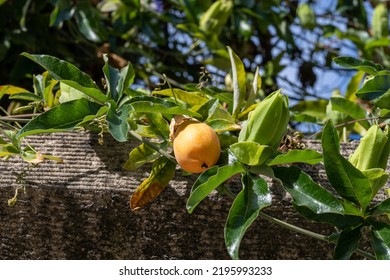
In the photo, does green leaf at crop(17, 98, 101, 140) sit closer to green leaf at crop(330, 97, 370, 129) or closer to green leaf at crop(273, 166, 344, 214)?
green leaf at crop(273, 166, 344, 214)

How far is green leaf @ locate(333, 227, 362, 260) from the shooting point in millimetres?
683

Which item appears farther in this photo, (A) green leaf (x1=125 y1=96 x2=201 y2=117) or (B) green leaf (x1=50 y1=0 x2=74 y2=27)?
(B) green leaf (x1=50 y1=0 x2=74 y2=27)

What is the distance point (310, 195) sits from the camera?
2.23 feet

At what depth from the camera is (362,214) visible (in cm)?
70

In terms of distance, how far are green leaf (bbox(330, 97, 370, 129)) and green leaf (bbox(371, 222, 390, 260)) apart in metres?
0.27

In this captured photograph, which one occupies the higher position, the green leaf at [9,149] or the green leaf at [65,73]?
the green leaf at [65,73]

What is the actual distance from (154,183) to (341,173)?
0.19m

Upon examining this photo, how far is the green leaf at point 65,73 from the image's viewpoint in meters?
0.76

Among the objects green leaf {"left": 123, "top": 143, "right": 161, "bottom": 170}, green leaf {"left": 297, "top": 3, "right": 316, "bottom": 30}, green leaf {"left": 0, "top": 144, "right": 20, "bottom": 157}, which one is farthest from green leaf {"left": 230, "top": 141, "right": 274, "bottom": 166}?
green leaf {"left": 297, "top": 3, "right": 316, "bottom": 30}

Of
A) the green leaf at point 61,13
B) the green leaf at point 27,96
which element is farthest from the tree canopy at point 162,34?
the green leaf at point 27,96

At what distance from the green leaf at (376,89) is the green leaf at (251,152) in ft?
0.51

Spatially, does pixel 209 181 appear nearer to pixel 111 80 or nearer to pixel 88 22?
pixel 111 80

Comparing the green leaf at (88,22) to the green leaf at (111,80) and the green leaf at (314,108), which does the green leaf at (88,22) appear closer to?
the green leaf at (314,108)

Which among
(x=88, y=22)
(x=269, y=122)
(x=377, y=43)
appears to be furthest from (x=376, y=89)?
(x=88, y=22)
